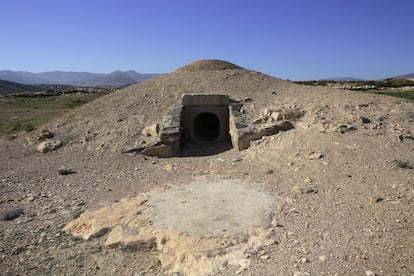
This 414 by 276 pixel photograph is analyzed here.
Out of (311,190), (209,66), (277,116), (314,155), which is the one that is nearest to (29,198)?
(311,190)

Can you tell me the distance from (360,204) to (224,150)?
537cm

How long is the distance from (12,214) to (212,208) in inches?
142

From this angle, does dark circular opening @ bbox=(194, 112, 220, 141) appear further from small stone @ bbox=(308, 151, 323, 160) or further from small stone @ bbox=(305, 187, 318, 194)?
small stone @ bbox=(305, 187, 318, 194)

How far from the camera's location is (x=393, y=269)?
4051 millimetres

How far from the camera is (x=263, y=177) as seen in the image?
24.9ft

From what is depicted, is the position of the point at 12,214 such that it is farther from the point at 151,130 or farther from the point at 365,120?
the point at 365,120

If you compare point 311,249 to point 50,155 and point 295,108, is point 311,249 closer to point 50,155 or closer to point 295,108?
point 295,108

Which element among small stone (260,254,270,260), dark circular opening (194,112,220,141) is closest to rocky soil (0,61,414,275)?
small stone (260,254,270,260)

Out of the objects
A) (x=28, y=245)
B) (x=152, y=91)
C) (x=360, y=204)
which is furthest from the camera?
(x=152, y=91)

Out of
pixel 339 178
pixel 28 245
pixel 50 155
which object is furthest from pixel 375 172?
pixel 50 155

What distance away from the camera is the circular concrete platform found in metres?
5.27

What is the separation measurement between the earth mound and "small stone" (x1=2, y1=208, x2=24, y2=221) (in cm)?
1062

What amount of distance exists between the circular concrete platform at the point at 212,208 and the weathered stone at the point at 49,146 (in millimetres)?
5409

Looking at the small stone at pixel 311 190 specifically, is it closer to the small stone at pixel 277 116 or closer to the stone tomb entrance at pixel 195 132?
the stone tomb entrance at pixel 195 132
